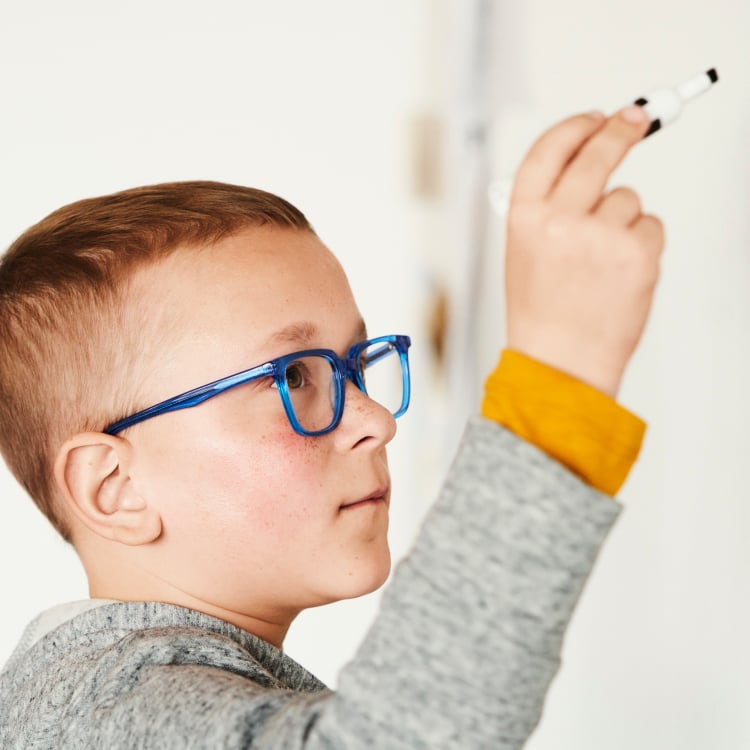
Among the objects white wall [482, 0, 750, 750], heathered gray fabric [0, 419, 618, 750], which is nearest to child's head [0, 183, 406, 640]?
heathered gray fabric [0, 419, 618, 750]

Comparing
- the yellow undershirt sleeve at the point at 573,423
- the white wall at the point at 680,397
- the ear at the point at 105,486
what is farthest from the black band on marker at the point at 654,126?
the ear at the point at 105,486

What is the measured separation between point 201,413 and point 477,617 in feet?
1.07

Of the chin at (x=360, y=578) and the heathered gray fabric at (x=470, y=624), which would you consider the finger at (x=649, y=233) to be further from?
the chin at (x=360, y=578)

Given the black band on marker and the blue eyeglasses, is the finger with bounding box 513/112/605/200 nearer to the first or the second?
the black band on marker

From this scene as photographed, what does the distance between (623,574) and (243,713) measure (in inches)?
25.5

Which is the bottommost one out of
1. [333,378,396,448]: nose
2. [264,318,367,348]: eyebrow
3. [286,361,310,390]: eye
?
[333,378,396,448]: nose

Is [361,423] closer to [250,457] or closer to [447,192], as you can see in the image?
[250,457]

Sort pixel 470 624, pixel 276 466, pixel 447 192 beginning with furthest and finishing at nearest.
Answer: pixel 447 192
pixel 276 466
pixel 470 624

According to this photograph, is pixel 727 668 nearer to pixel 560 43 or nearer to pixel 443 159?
pixel 560 43

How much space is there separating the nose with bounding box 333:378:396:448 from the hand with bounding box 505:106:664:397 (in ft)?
0.83

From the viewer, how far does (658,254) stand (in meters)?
0.57

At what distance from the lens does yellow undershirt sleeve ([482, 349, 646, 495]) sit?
1.80 feet

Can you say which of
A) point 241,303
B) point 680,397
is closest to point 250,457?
point 241,303

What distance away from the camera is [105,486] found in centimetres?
84
